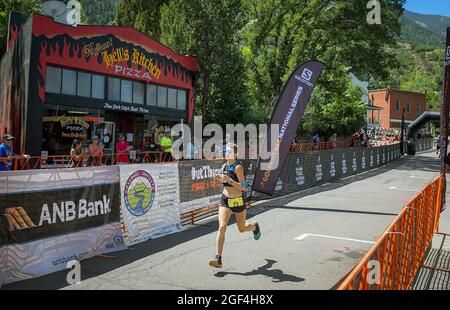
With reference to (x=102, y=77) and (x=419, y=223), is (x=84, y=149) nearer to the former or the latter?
(x=102, y=77)

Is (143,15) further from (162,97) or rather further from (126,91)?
(126,91)

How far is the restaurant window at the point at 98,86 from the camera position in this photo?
18.7 m

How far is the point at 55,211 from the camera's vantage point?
672cm

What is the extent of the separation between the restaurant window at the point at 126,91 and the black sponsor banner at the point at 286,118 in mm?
9416

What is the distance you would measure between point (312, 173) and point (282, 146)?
6292 mm

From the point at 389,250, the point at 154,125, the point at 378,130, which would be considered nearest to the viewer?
the point at 389,250

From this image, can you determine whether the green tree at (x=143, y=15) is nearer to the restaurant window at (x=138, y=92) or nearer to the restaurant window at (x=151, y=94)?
the restaurant window at (x=151, y=94)

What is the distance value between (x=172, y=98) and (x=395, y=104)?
6293cm

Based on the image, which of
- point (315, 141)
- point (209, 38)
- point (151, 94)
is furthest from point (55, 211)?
point (315, 141)

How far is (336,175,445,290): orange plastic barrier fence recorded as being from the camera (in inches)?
140

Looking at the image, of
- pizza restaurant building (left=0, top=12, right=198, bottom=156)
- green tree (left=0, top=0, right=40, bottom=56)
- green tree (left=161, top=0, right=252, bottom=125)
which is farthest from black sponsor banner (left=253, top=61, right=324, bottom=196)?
green tree (left=0, top=0, right=40, bottom=56)
